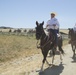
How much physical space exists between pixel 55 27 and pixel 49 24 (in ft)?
1.29

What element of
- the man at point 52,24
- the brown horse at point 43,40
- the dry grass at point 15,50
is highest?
the man at point 52,24

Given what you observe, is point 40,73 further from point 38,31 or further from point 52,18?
point 52,18

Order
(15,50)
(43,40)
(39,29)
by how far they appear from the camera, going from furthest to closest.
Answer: (15,50) → (43,40) → (39,29)

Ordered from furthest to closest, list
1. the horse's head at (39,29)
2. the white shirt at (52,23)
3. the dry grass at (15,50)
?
the dry grass at (15,50), the white shirt at (52,23), the horse's head at (39,29)

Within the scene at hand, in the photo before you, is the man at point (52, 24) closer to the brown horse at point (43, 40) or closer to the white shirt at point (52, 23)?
the white shirt at point (52, 23)

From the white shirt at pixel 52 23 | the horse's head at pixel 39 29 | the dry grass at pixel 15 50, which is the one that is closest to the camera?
the horse's head at pixel 39 29

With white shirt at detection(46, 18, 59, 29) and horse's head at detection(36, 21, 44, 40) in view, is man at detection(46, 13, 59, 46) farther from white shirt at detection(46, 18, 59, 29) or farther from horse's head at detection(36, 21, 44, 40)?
horse's head at detection(36, 21, 44, 40)

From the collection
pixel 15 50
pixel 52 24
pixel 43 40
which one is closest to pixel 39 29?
pixel 43 40

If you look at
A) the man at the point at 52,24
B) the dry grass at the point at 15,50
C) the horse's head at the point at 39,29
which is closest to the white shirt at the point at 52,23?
the man at the point at 52,24

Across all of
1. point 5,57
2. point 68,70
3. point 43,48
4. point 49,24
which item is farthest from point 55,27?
point 5,57

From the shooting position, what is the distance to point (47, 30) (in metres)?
14.7

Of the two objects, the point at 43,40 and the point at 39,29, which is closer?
the point at 39,29

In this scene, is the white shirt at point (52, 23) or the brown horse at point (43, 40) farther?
the white shirt at point (52, 23)

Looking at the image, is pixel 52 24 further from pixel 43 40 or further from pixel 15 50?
pixel 15 50
